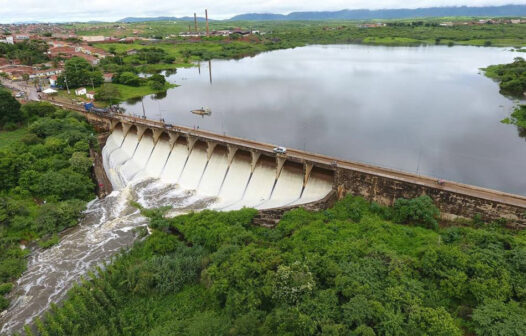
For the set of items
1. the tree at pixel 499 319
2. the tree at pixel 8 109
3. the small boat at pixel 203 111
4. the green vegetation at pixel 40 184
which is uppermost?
the tree at pixel 8 109

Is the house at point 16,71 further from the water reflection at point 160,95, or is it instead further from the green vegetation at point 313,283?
the green vegetation at point 313,283

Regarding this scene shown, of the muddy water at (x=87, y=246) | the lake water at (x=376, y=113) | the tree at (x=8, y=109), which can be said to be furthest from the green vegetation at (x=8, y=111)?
the muddy water at (x=87, y=246)

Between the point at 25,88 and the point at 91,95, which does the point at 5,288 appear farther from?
the point at 25,88

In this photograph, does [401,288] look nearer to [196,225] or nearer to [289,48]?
[196,225]

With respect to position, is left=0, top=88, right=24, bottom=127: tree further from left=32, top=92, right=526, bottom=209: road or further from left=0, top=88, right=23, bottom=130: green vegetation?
left=32, top=92, right=526, bottom=209: road

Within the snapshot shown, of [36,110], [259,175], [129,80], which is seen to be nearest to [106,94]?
[36,110]

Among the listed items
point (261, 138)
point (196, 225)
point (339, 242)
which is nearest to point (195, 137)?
point (261, 138)

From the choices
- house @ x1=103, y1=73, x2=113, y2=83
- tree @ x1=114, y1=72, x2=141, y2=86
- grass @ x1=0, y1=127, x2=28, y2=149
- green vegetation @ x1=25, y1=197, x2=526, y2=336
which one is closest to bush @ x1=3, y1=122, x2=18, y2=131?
grass @ x1=0, y1=127, x2=28, y2=149
